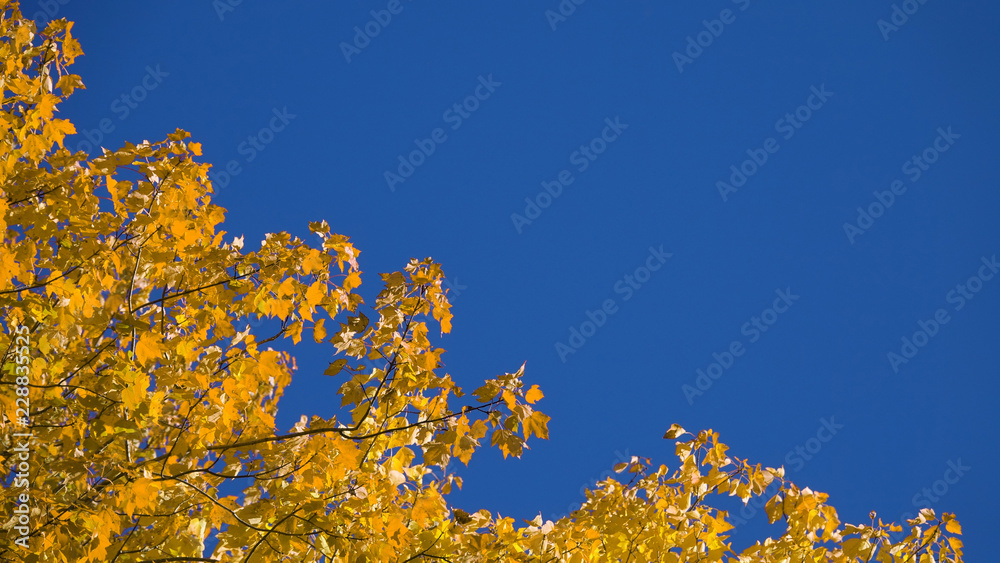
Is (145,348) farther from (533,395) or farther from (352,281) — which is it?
(533,395)

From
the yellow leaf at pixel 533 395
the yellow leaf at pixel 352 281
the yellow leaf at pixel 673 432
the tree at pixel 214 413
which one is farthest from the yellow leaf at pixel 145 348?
the yellow leaf at pixel 673 432

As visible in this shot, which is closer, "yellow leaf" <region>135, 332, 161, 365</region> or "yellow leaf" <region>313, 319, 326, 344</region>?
"yellow leaf" <region>135, 332, 161, 365</region>

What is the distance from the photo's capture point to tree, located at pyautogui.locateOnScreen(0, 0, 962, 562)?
3.12m

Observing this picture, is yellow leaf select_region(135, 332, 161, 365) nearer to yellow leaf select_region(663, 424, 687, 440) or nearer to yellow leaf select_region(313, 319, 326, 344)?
yellow leaf select_region(313, 319, 326, 344)

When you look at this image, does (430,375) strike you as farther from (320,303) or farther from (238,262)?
(238,262)

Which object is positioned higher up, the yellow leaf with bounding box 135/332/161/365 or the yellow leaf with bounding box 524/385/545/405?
the yellow leaf with bounding box 135/332/161/365

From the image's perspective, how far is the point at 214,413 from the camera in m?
3.26

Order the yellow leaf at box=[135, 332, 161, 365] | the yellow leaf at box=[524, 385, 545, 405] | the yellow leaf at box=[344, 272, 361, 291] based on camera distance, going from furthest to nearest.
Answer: the yellow leaf at box=[344, 272, 361, 291] → the yellow leaf at box=[135, 332, 161, 365] → the yellow leaf at box=[524, 385, 545, 405]

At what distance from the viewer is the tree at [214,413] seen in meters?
3.12

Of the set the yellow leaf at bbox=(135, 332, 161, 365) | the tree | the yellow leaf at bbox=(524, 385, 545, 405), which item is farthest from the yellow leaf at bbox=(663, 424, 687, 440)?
the yellow leaf at bbox=(135, 332, 161, 365)

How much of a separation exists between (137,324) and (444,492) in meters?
2.10

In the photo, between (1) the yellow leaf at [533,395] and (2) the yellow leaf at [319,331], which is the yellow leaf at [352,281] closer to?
(2) the yellow leaf at [319,331]

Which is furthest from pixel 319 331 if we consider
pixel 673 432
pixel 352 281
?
pixel 673 432

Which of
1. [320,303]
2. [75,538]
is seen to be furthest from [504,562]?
[75,538]
